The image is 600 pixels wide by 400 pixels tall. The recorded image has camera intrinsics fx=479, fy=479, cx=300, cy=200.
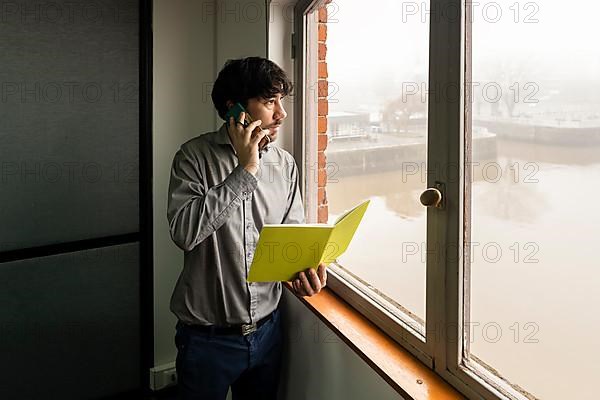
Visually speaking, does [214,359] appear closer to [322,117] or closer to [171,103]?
[322,117]

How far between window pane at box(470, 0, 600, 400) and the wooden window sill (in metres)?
0.15

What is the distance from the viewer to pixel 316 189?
2100mm

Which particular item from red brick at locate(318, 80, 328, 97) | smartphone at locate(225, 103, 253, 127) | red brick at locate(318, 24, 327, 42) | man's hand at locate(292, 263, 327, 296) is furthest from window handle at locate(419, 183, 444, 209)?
red brick at locate(318, 24, 327, 42)

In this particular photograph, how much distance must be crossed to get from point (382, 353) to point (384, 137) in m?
0.66

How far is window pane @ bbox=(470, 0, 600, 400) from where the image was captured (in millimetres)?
879

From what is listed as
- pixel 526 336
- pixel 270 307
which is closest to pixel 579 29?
pixel 526 336

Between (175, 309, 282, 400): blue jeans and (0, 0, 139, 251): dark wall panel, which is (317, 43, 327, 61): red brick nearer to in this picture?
(0, 0, 139, 251): dark wall panel

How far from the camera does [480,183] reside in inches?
44.9

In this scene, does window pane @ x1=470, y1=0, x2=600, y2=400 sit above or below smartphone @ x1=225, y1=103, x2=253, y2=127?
below

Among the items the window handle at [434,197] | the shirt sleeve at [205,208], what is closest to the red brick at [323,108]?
the shirt sleeve at [205,208]

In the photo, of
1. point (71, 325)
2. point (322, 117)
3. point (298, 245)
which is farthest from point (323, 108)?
point (71, 325)

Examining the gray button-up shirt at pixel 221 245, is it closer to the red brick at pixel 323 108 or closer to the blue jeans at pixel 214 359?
the blue jeans at pixel 214 359

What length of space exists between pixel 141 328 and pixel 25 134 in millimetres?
1126

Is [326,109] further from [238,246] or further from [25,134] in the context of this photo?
[25,134]
